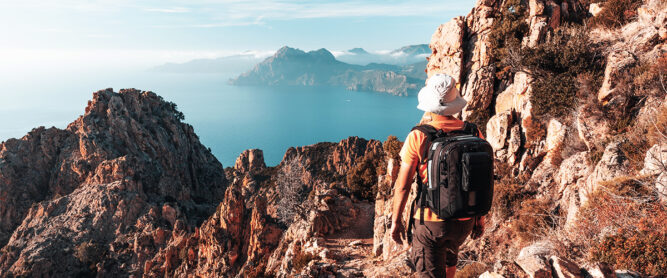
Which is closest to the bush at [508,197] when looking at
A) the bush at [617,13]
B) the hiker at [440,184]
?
the hiker at [440,184]

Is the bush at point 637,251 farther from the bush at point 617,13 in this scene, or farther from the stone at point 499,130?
the bush at point 617,13

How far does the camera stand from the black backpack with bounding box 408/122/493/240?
3170 mm

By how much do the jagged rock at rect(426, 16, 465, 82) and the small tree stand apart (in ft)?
26.8

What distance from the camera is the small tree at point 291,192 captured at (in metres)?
19.4

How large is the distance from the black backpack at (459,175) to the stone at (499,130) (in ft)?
23.7

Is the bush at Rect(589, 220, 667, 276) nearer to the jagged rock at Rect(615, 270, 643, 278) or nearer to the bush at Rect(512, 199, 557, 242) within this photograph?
the jagged rock at Rect(615, 270, 643, 278)

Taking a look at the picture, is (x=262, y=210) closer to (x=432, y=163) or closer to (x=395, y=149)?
(x=395, y=149)

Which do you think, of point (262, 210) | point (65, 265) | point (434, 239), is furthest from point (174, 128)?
point (434, 239)

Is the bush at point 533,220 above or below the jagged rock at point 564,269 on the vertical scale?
below

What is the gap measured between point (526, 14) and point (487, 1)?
187 cm

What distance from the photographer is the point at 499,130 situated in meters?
9.93

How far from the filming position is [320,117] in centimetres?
18250

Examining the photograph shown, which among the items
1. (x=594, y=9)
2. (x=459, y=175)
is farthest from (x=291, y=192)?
(x=459, y=175)

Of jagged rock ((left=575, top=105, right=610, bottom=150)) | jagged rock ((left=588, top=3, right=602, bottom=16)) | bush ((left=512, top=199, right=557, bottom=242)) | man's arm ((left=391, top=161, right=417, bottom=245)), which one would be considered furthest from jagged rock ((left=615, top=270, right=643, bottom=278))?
jagged rock ((left=588, top=3, right=602, bottom=16))
